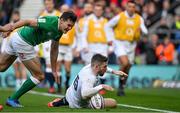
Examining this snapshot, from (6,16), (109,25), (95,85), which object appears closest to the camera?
(95,85)

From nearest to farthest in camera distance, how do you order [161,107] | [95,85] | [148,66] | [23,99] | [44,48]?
[95,85]
[161,107]
[23,99]
[44,48]
[148,66]

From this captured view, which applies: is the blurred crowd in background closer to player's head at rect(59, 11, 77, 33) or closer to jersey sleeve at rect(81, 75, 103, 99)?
Answer: player's head at rect(59, 11, 77, 33)

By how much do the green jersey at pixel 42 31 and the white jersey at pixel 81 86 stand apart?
98cm

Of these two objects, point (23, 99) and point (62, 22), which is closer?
point (62, 22)

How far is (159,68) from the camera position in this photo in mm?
27875

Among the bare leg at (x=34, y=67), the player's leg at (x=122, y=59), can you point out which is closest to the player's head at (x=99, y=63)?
the bare leg at (x=34, y=67)

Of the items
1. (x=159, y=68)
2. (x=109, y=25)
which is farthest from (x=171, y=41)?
(x=109, y=25)

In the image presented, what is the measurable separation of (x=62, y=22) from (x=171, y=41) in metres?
15.2

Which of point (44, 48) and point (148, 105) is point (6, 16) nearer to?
point (44, 48)

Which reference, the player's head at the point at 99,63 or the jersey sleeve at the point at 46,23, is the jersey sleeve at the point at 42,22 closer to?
the jersey sleeve at the point at 46,23

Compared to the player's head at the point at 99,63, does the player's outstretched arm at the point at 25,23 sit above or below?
above

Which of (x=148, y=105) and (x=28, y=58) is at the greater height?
(x=28, y=58)

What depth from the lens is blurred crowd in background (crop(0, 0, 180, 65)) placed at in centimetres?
2845

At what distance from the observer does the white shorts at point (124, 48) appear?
20.5m
